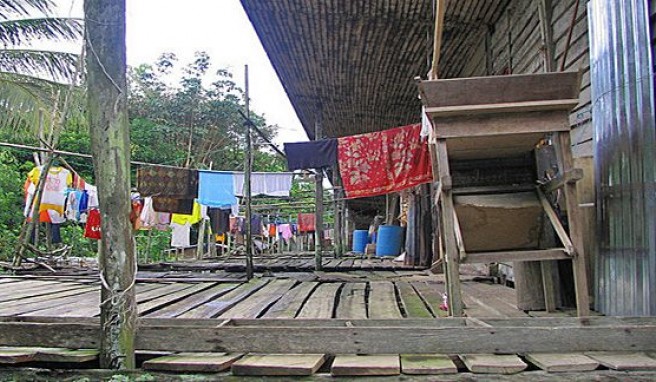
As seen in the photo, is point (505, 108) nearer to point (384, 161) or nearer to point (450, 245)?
point (450, 245)

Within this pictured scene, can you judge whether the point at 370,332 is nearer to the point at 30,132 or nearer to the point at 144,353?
the point at 144,353

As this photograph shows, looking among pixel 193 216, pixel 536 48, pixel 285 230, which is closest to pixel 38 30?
pixel 193 216

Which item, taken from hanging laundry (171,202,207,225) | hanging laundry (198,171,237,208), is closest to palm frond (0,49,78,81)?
hanging laundry (198,171,237,208)

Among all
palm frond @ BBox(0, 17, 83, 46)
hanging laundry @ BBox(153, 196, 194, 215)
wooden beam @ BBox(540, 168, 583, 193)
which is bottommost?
wooden beam @ BBox(540, 168, 583, 193)

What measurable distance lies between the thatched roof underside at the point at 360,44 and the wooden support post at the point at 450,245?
320cm

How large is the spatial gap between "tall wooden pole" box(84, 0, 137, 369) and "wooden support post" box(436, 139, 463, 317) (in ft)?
5.80

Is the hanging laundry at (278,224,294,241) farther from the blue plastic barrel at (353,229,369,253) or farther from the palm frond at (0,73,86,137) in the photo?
the palm frond at (0,73,86,137)

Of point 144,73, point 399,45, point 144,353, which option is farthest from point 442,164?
point 144,73

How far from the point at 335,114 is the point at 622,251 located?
26.6ft

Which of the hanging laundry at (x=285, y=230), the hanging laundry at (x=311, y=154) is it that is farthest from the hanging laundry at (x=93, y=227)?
the hanging laundry at (x=285, y=230)

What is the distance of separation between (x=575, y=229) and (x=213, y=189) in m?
7.65

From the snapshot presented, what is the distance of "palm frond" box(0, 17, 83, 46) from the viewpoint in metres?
7.29

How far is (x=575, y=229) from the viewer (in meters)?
2.59

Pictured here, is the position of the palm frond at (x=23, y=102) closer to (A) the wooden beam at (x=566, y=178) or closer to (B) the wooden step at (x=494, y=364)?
(A) the wooden beam at (x=566, y=178)
